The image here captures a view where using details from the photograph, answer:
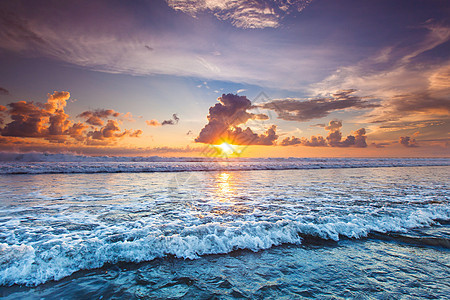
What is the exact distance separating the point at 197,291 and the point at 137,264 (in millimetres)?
1635

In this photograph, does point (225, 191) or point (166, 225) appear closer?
point (166, 225)

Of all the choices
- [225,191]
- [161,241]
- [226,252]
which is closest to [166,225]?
[161,241]

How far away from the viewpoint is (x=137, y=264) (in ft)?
14.3

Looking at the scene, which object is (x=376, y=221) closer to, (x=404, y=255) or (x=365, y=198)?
(x=404, y=255)

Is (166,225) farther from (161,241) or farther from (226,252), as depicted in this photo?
(226,252)

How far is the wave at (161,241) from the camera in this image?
162 inches

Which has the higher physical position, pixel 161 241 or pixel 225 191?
pixel 161 241

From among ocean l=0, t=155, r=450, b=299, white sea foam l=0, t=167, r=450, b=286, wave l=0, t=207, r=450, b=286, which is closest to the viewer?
ocean l=0, t=155, r=450, b=299

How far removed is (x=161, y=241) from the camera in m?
5.03

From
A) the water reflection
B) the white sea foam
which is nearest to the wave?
the white sea foam

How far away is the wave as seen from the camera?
4121 millimetres

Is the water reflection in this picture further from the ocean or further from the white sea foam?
the ocean

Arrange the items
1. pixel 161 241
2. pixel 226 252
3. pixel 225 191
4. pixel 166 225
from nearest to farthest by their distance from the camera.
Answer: pixel 226 252 < pixel 161 241 < pixel 166 225 < pixel 225 191

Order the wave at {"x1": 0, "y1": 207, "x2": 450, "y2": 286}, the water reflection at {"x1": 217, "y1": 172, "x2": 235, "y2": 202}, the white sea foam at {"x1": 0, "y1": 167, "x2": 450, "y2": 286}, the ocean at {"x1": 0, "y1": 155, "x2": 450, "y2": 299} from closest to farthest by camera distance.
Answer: the ocean at {"x1": 0, "y1": 155, "x2": 450, "y2": 299}, the wave at {"x1": 0, "y1": 207, "x2": 450, "y2": 286}, the white sea foam at {"x1": 0, "y1": 167, "x2": 450, "y2": 286}, the water reflection at {"x1": 217, "y1": 172, "x2": 235, "y2": 202}
